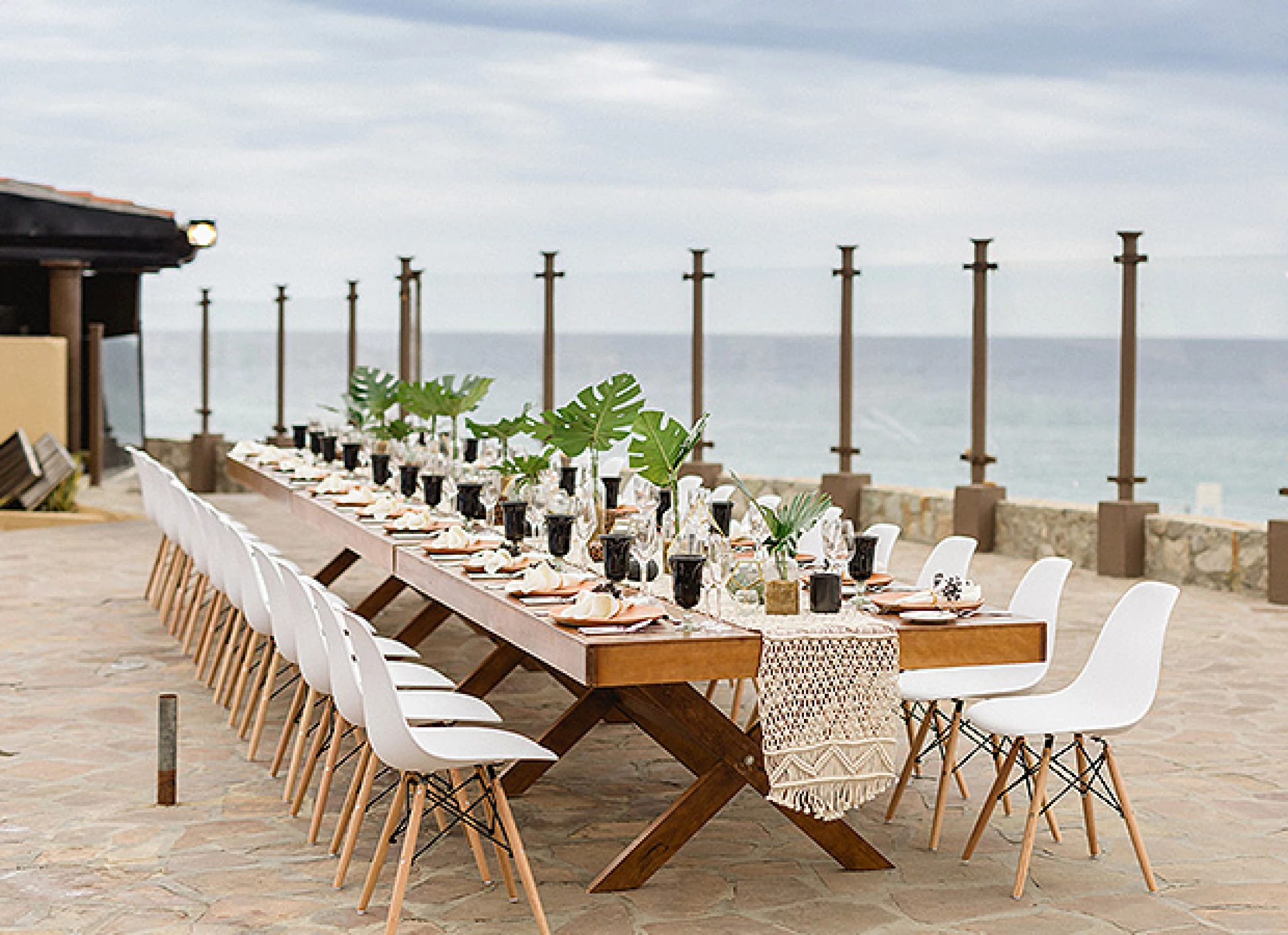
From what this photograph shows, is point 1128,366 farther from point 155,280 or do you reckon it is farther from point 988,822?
point 155,280

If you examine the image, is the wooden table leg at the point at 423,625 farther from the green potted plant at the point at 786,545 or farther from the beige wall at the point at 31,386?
the beige wall at the point at 31,386

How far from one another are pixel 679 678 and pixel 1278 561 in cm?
610

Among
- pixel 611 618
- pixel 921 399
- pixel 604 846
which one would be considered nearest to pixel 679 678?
pixel 611 618

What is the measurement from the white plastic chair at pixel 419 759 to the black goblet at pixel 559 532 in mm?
826

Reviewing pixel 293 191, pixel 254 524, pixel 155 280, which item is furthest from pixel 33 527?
pixel 293 191

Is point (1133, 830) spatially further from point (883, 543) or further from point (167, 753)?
point (167, 753)

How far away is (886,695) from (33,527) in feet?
32.3

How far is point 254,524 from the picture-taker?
12719mm

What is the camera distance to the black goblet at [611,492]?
20.6 feet

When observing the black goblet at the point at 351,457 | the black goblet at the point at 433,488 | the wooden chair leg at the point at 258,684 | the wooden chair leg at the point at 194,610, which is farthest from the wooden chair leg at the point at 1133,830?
the black goblet at the point at 351,457

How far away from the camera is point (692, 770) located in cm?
425

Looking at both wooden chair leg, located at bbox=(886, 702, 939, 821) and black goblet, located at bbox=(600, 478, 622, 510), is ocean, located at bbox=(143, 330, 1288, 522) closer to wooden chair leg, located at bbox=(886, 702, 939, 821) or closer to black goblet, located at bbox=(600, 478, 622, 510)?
black goblet, located at bbox=(600, 478, 622, 510)

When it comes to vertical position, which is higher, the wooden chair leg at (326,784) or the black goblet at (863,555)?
the black goblet at (863,555)

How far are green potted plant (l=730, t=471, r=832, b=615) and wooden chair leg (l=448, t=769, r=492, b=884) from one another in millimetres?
896
